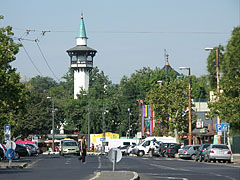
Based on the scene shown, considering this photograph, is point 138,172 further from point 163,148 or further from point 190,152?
point 163,148

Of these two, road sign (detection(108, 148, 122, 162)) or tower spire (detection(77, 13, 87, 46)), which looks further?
tower spire (detection(77, 13, 87, 46))

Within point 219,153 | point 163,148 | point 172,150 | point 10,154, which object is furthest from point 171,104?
point 10,154

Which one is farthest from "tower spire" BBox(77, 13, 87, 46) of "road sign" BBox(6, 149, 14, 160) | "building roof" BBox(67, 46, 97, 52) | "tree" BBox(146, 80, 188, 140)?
"road sign" BBox(6, 149, 14, 160)

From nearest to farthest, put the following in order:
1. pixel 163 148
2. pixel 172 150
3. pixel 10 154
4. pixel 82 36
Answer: pixel 10 154 < pixel 172 150 < pixel 163 148 < pixel 82 36

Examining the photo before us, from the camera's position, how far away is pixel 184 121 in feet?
252

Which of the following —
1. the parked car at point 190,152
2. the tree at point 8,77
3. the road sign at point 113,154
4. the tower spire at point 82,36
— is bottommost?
the road sign at point 113,154

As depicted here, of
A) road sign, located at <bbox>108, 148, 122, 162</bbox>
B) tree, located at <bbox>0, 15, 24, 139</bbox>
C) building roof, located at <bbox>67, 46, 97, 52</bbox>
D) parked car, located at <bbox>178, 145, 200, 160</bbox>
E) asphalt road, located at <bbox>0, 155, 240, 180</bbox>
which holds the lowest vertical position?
asphalt road, located at <bbox>0, 155, 240, 180</bbox>

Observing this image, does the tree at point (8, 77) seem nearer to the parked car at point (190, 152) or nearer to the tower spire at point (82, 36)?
the parked car at point (190, 152)

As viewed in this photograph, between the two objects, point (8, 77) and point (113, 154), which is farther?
point (8, 77)

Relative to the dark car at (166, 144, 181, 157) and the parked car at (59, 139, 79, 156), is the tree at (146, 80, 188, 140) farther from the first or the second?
the parked car at (59, 139, 79, 156)

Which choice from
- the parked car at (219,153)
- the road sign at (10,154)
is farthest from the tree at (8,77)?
the parked car at (219,153)

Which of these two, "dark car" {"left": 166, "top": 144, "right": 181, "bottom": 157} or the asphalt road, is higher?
"dark car" {"left": 166, "top": 144, "right": 181, "bottom": 157}

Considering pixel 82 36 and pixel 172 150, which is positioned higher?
pixel 82 36

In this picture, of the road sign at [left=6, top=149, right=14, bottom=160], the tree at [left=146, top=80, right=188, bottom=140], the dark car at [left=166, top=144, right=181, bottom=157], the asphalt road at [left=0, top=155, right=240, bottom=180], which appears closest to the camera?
the asphalt road at [left=0, top=155, right=240, bottom=180]
